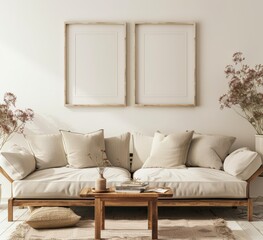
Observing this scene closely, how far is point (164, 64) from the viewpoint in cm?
629

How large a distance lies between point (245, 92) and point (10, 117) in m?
2.85

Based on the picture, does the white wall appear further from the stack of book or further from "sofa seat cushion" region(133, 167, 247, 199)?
the stack of book

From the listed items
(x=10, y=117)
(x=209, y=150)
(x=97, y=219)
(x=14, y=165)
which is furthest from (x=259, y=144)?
(x=10, y=117)

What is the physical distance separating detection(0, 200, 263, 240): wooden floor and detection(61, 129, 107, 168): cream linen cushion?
1.94 feet

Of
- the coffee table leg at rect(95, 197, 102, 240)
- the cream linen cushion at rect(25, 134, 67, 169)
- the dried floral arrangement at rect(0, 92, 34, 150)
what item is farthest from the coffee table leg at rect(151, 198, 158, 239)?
the dried floral arrangement at rect(0, 92, 34, 150)

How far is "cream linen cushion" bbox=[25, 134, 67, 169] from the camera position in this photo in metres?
5.71

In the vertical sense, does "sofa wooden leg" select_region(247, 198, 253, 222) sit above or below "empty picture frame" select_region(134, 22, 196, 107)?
below

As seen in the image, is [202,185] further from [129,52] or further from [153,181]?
[129,52]

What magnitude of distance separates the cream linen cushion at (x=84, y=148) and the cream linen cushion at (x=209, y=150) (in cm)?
105

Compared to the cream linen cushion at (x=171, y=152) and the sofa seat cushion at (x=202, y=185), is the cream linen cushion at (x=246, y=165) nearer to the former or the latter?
the sofa seat cushion at (x=202, y=185)

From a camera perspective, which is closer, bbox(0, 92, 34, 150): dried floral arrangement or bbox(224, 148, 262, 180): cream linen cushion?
bbox(224, 148, 262, 180): cream linen cushion

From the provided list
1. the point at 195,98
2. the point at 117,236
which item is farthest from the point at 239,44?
the point at 117,236

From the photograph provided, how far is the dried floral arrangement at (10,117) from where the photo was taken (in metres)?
5.99

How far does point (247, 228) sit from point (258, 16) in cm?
284
